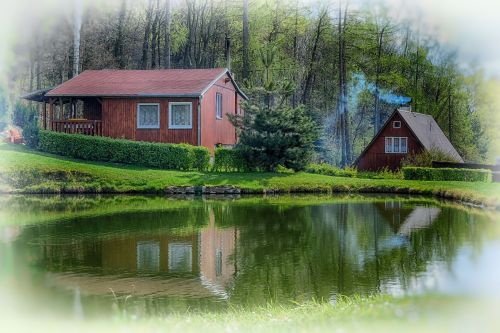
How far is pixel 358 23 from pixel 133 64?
7250 millimetres

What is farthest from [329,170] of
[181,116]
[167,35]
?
[167,35]

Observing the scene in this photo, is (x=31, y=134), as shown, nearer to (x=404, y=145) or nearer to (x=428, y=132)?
(x=428, y=132)

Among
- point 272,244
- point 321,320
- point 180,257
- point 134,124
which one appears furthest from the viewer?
point 134,124

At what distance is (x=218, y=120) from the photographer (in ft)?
61.2

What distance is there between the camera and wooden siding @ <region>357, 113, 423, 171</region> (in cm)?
1841

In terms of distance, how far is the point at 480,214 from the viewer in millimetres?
10656

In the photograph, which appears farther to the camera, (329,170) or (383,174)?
(383,174)

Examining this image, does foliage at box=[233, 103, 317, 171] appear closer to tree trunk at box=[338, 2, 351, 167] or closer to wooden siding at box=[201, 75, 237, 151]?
tree trunk at box=[338, 2, 351, 167]

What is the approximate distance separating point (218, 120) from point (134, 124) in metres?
2.55

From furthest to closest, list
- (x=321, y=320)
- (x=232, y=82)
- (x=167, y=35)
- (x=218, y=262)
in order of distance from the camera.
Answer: (x=232, y=82) → (x=167, y=35) → (x=218, y=262) → (x=321, y=320)

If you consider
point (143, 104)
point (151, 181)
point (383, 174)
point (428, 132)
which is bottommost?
point (151, 181)

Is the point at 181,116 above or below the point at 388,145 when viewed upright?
above

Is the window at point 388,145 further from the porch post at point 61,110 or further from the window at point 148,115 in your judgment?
the porch post at point 61,110

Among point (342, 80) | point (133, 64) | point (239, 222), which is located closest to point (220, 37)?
point (133, 64)
